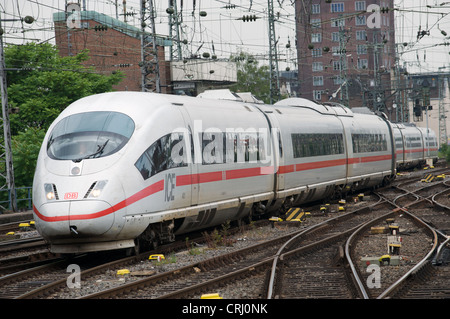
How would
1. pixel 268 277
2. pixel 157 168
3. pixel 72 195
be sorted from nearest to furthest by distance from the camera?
pixel 268 277 < pixel 72 195 < pixel 157 168

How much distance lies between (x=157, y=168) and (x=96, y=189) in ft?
5.13

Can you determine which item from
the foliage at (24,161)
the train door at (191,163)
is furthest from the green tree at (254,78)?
the train door at (191,163)

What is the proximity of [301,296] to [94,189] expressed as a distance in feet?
13.1

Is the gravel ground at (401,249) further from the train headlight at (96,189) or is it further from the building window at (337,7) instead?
the building window at (337,7)

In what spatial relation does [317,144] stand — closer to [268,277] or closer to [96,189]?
[96,189]

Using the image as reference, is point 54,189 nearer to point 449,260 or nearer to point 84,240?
point 84,240

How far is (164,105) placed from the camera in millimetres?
13148

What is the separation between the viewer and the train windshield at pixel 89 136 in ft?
38.1

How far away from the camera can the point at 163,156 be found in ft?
41.1

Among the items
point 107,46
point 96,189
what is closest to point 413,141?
point 107,46

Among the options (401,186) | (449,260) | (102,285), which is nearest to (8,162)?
(102,285)

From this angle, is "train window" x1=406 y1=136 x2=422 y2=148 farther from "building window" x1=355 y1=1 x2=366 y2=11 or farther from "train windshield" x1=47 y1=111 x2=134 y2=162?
"building window" x1=355 y1=1 x2=366 y2=11

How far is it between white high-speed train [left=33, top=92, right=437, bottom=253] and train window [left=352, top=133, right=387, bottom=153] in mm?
5549
